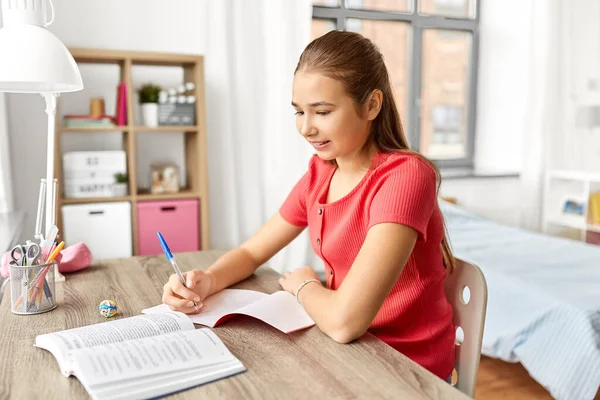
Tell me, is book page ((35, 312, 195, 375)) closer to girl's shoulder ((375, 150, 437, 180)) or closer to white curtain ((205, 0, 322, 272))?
girl's shoulder ((375, 150, 437, 180))

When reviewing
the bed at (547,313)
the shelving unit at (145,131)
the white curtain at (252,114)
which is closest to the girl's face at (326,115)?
the bed at (547,313)

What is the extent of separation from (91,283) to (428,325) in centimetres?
79

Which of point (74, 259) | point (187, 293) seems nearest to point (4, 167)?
point (74, 259)

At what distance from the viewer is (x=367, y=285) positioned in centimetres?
100

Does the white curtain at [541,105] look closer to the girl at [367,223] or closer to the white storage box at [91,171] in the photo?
the white storage box at [91,171]

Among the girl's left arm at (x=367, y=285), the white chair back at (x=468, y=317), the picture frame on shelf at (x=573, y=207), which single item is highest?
the girl's left arm at (x=367, y=285)

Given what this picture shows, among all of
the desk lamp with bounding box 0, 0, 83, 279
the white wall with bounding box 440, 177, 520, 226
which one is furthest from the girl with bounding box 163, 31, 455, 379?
the white wall with bounding box 440, 177, 520, 226

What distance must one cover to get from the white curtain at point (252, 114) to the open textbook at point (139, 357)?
2.48 meters

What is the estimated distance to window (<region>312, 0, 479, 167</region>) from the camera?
4.00 meters

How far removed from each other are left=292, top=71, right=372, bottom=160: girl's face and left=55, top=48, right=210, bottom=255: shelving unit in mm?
1968

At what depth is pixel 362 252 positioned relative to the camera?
40.9 inches

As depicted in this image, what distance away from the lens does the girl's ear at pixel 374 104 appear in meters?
1.19

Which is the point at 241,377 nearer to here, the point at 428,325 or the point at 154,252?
the point at 428,325

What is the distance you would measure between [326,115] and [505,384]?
1672 mm
